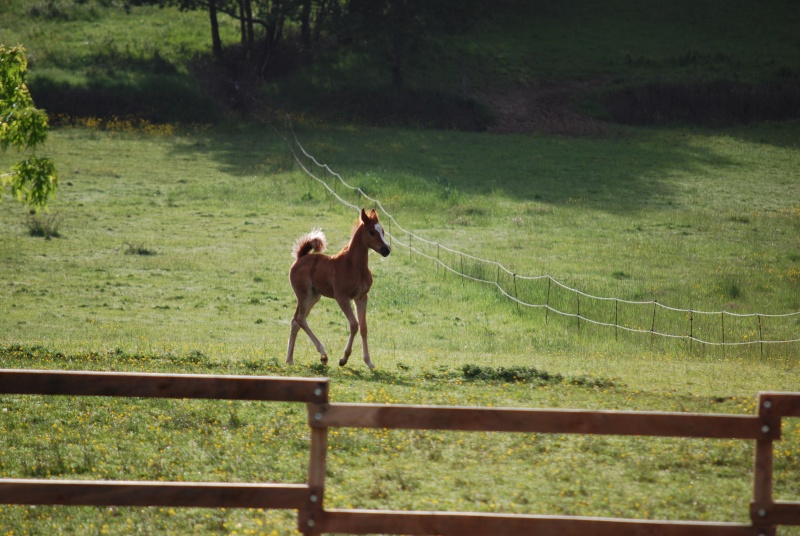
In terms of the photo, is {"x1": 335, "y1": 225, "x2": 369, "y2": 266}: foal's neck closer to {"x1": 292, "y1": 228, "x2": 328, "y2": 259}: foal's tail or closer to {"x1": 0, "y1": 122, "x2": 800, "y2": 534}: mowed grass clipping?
{"x1": 292, "y1": 228, "x2": 328, "y2": 259}: foal's tail

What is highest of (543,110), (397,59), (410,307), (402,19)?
(402,19)

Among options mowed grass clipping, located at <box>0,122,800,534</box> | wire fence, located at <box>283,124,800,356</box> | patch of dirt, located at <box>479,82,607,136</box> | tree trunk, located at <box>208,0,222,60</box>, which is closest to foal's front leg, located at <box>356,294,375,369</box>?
mowed grass clipping, located at <box>0,122,800,534</box>

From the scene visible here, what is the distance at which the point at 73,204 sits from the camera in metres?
38.5

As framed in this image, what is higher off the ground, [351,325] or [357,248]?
[357,248]

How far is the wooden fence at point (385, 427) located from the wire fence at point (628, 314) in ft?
46.5

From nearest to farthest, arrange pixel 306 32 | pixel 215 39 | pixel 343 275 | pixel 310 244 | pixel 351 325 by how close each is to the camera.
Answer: pixel 351 325, pixel 343 275, pixel 310 244, pixel 215 39, pixel 306 32

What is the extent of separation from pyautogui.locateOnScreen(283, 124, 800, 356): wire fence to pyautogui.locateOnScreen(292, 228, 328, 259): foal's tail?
839 centimetres

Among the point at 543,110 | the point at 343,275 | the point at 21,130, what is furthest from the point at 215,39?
the point at 343,275

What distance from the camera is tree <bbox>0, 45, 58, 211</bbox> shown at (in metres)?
16.8

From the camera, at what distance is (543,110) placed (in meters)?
61.9

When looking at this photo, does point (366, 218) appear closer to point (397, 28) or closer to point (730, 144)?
point (730, 144)

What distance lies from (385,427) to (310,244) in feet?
34.5

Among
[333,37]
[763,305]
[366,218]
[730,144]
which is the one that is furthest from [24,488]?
[333,37]

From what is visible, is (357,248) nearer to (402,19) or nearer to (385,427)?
(385,427)
